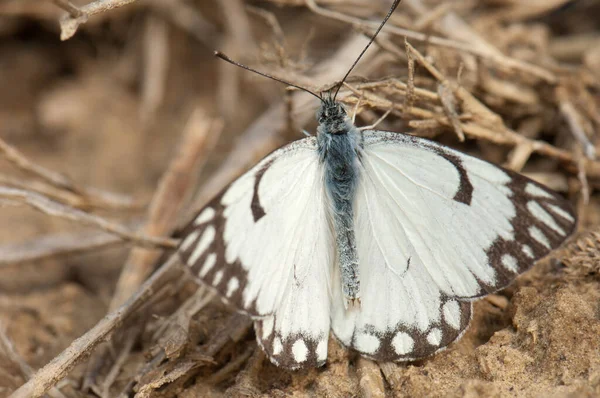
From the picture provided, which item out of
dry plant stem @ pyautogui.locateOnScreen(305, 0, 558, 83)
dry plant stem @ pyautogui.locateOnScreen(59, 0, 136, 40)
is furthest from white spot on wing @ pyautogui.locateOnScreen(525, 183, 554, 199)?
dry plant stem @ pyautogui.locateOnScreen(59, 0, 136, 40)

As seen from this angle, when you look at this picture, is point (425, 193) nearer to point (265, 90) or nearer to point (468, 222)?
point (468, 222)

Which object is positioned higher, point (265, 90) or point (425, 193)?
point (265, 90)

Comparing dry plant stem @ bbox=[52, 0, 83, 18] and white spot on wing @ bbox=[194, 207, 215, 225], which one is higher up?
dry plant stem @ bbox=[52, 0, 83, 18]

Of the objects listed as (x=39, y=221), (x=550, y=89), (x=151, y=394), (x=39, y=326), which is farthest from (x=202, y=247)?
(x=550, y=89)

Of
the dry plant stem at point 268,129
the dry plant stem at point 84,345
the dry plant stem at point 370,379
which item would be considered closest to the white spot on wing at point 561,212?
the dry plant stem at point 370,379

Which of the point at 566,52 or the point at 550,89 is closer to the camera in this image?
the point at 550,89

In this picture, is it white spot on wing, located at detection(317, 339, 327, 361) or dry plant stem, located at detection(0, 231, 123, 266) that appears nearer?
white spot on wing, located at detection(317, 339, 327, 361)

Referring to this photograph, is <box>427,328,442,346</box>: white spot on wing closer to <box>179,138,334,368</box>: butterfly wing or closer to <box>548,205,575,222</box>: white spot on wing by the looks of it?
<box>179,138,334,368</box>: butterfly wing
